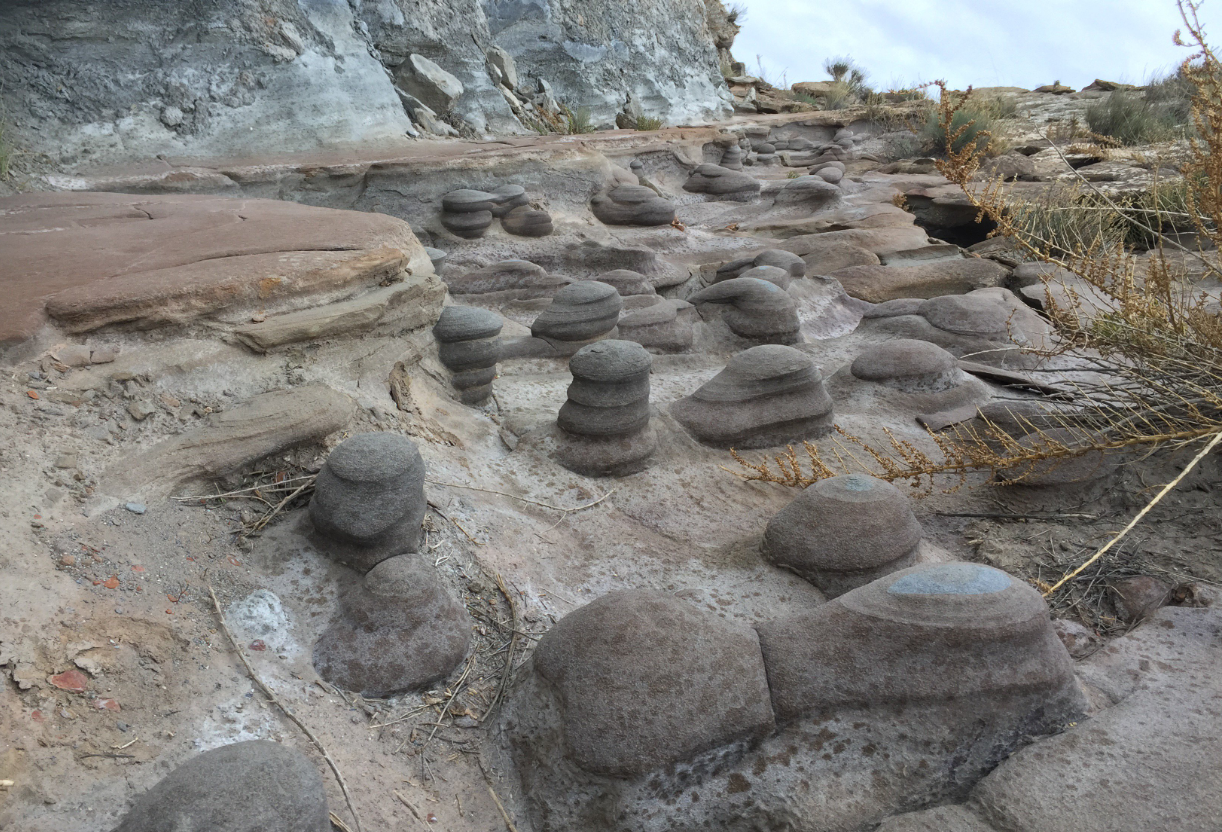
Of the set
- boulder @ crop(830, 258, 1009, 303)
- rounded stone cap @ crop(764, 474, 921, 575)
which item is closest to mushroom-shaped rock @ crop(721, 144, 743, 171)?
boulder @ crop(830, 258, 1009, 303)

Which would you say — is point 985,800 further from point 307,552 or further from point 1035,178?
point 1035,178

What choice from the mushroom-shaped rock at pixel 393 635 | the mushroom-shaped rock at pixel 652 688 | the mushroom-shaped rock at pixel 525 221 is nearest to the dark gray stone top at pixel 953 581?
the mushroom-shaped rock at pixel 652 688

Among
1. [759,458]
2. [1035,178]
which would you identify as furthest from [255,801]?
[1035,178]

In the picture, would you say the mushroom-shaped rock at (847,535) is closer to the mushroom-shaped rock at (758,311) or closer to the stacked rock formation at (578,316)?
the stacked rock formation at (578,316)

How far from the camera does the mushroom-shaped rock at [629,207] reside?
5.94 meters

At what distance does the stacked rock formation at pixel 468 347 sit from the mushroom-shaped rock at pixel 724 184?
4.91 m

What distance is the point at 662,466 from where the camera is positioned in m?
2.86

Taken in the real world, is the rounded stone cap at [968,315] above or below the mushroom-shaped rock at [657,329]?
above

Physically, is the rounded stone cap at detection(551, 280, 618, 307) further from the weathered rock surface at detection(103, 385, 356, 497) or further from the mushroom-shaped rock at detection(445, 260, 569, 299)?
the weathered rock surface at detection(103, 385, 356, 497)

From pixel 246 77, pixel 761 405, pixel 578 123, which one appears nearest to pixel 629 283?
pixel 761 405

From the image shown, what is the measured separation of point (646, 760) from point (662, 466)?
5.05 ft

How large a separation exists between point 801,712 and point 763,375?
1.72 m

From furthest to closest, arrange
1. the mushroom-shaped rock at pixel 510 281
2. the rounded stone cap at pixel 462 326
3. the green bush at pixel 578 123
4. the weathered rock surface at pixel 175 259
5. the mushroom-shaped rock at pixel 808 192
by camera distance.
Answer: the green bush at pixel 578 123
the mushroom-shaped rock at pixel 808 192
the mushroom-shaped rock at pixel 510 281
the rounded stone cap at pixel 462 326
the weathered rock surface at pixel 175 259

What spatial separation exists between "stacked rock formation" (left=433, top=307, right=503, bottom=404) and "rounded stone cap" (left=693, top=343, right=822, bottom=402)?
32.9 inches
